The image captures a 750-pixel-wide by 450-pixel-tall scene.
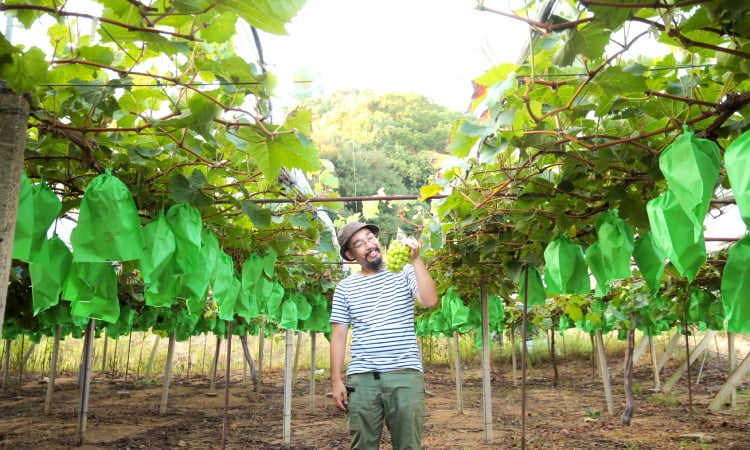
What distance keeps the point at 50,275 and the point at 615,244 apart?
7.28 feet

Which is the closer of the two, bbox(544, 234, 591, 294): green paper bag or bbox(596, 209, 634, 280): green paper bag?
bbox(596, 209, 634, 280): green paper bag

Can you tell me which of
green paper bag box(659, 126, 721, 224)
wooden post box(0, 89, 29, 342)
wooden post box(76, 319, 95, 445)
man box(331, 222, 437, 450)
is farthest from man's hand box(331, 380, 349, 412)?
wooden post box(76, 319, 95, 445)

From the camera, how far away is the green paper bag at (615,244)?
100 inches

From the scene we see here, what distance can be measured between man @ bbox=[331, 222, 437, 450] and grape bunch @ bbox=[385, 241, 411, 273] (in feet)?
0.09

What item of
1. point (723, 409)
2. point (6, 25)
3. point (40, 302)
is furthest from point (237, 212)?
point (723, 409)

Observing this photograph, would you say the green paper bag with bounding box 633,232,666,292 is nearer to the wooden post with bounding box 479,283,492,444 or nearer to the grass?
the wooden post with bounding box 479,283,492,444

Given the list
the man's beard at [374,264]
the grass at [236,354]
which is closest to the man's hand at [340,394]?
the man's beard at [374,264]

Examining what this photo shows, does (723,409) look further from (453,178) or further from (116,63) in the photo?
(116,63)

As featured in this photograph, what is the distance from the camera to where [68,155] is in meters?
2.13

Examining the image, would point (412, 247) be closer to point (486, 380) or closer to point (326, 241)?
point (326, 241)

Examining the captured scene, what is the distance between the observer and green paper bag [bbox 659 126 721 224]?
4.93 ft

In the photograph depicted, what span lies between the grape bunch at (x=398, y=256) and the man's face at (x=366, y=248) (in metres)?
0.19

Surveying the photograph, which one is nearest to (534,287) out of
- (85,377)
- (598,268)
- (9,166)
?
(598,268)

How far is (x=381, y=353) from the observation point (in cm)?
273
